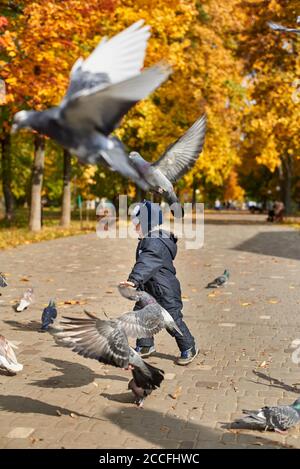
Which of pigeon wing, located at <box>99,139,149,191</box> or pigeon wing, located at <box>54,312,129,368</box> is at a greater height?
pigeon wing, located at <box>99,139,149,191</box>

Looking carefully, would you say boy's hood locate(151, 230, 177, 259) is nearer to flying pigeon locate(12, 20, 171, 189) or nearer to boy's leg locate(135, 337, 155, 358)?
boy's leg locate(135, 337, 155, 358)

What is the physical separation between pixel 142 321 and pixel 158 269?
123 centimetres

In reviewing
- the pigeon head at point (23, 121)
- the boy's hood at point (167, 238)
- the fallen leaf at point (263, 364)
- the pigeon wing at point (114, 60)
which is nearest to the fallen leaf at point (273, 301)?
the fallen leaf at point (263, 364)

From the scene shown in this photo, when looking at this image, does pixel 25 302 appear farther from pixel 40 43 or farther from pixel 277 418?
pixel 40 43

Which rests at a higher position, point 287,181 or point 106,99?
point 287,181

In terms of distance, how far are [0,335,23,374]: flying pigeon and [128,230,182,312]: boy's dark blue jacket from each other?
1.32m

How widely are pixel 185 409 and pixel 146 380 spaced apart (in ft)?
1.70

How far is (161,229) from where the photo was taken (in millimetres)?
6109

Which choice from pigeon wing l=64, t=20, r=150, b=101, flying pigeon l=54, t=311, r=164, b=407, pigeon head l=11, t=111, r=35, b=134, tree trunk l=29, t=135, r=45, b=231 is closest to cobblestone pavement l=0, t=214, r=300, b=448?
flying pigeon l=54, t=311, r=164, b=407

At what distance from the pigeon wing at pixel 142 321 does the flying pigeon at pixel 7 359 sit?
56.4 inches

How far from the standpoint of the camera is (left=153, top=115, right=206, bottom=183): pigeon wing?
491 centimetres

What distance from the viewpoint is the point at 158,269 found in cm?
603

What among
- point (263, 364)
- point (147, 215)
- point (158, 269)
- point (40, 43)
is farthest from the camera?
point (40, 43)

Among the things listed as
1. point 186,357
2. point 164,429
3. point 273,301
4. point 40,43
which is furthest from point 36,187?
point 164,429
